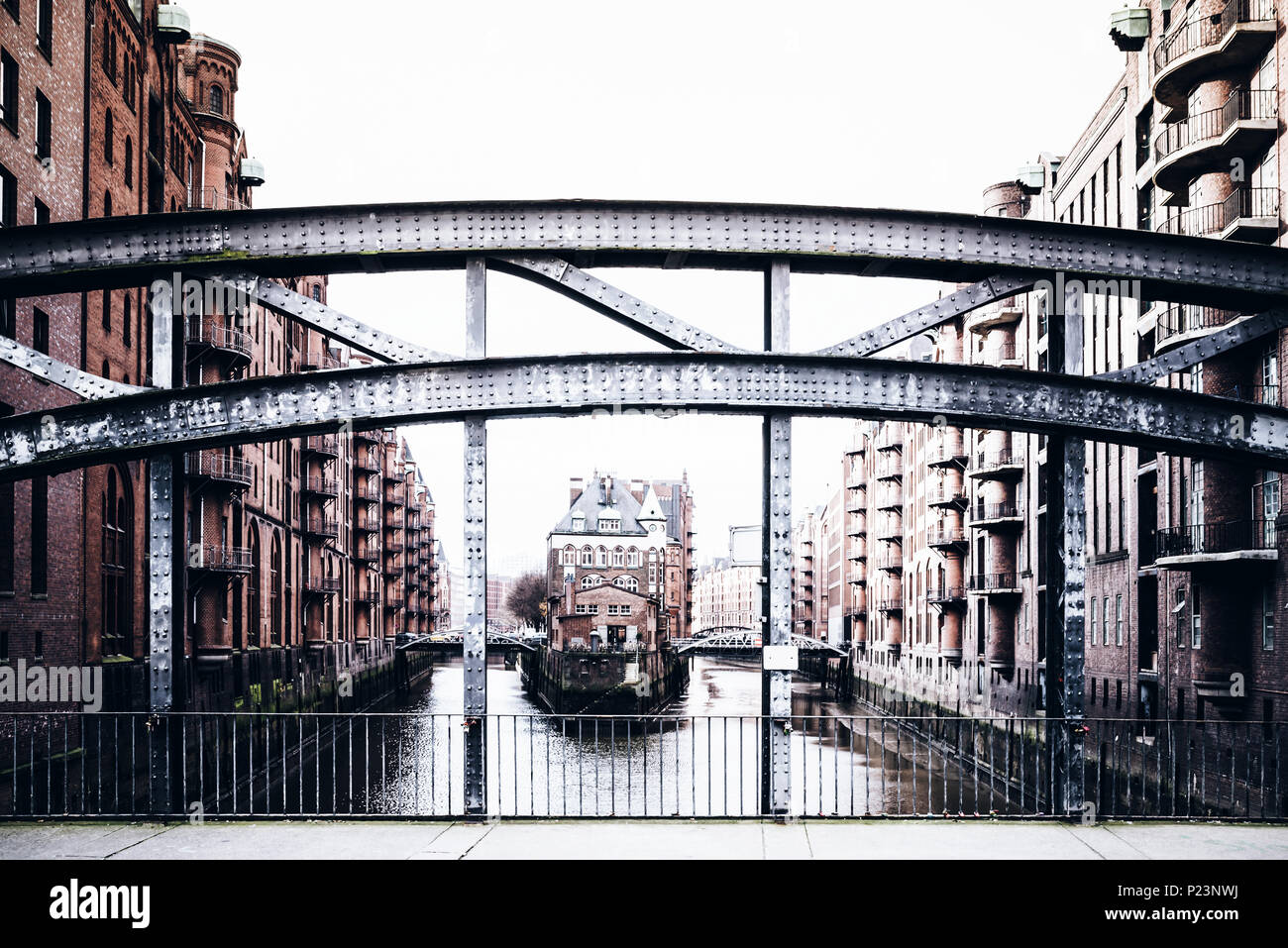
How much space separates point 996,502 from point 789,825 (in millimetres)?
34272

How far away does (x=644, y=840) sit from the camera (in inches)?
377

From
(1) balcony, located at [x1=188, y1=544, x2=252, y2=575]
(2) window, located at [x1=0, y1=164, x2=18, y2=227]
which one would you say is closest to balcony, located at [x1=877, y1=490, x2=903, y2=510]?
(1) balcony, located at [x1=188, y1=544, x2=252, y2=575]

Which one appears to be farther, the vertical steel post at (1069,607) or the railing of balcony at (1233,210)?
the railing of balcony at (1233,210)

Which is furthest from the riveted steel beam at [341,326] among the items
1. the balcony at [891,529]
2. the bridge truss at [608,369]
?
the balcony at [891,529]

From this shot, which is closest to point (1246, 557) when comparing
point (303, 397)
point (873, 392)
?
point (873, 392)

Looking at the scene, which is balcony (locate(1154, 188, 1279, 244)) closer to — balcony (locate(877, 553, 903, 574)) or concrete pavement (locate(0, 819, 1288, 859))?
concrete pavement (locate(0, 819, 1288, 859))

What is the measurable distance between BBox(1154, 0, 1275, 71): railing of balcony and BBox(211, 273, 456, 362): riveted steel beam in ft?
65.9

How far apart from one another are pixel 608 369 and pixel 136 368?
74.2 feet

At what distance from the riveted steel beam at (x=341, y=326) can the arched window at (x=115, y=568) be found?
1703cm

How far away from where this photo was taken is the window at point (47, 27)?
22.1 m

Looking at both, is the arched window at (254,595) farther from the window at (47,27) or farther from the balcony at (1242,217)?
the balcony at (1242,217)

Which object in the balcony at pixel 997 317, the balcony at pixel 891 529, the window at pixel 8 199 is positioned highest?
the balcony at pixel 997 317
